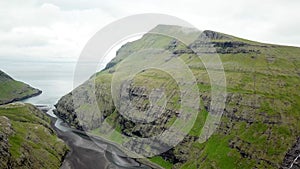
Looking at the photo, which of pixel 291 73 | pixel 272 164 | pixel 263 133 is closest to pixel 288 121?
pixel 263 133

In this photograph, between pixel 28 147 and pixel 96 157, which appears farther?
pixel 96 157

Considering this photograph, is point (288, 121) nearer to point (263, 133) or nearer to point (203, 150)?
point (263, 133)

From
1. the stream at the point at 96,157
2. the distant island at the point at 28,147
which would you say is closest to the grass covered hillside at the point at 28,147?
the distant island at the point at 28,147

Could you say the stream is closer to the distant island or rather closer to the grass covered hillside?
the distant island

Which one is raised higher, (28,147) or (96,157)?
(28,147)

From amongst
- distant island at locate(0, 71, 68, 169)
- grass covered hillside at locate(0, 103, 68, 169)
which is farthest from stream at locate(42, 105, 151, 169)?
grass covered hillside at locate(0, 103, 68, 169)

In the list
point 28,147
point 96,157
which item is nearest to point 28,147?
point 28,147

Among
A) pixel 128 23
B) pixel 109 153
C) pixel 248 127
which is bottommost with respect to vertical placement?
pixel 109 153

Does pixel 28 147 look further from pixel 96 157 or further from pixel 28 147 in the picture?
pixel 96 157

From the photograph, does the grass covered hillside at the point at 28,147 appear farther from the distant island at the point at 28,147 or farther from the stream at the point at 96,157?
the stream at the point at 96,157

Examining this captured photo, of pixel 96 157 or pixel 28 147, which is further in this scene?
pixel 96 157

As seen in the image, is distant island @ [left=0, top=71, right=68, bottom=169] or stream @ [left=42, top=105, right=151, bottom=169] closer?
distant island @ [left=0, top=71, right=68, bottom=169]
